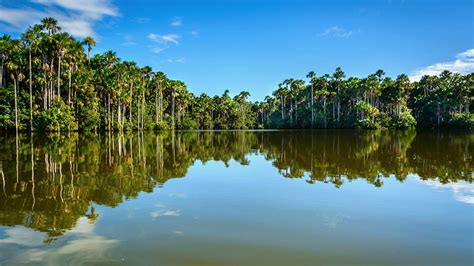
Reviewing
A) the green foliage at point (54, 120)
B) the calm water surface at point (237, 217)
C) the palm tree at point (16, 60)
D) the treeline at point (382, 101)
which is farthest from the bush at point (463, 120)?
the palm tree at point (16, 60)

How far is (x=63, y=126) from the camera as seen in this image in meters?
51.1

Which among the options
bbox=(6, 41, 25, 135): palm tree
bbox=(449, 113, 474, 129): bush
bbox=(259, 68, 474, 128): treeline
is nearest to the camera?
bbox=(6, 41, 25, 135): palm tree

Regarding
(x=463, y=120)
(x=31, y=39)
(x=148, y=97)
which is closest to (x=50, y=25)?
(x=31, y=39)

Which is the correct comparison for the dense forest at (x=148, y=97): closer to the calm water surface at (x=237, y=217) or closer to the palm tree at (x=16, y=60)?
the palm tree at (x=16, y=60)

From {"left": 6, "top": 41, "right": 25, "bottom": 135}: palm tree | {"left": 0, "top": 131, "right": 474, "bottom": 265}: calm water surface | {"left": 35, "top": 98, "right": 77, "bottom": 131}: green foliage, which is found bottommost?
{"left": 0, "top": 131, "right": 474, "bottom": 265}: calm water surface

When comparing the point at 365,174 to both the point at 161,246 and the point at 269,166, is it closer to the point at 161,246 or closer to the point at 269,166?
the point at 269,166

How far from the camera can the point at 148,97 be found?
87188 mm

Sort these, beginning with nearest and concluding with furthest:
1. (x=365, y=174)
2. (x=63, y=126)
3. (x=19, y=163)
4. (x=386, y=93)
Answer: (x=365, y=174)
(x=19, y=163)
(x=63, y=126)
(x=386, y=93)

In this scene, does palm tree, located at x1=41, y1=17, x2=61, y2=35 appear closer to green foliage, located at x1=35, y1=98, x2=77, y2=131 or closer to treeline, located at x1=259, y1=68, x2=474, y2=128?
green foliage, located at x1=35, y1=98, x2=77, y2=131

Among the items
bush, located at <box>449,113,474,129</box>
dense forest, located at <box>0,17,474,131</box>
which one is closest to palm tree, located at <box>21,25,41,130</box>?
dense forest, located at <box>0,17,474,131</box>

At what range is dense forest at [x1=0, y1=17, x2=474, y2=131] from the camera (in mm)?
50688

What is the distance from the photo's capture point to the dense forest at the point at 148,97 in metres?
50.7

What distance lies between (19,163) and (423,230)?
14.7m

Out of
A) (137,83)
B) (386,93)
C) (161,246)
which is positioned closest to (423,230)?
(161,246)
